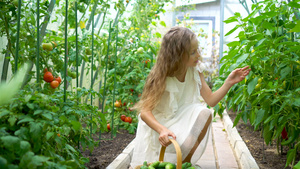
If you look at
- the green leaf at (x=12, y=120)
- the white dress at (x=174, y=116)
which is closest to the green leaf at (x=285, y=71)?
the white dress at (x=174, y=116)

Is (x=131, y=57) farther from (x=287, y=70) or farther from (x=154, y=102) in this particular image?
(x=287, y=70)

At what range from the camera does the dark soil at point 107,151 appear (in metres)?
2.12

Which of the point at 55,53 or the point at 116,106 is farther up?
the point at 55,53

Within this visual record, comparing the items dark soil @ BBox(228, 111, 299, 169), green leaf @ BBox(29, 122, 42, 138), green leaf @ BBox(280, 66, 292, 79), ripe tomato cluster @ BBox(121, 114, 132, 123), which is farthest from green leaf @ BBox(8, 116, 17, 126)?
ripe tomato cluster @ BBox(121, 114, 132, 123)

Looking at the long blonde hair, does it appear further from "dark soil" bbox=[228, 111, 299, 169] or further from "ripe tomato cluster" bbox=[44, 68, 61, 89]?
"dark soil" bbox=[228, 111, 299, 169]

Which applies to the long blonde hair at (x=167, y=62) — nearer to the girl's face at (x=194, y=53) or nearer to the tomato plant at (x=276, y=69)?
the girl's face at (x=194, y=53)

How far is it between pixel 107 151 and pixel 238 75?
115 cm

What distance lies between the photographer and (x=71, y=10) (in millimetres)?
2357

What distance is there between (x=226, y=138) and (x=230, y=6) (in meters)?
4.39

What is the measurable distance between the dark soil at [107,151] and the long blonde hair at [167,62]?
439 millimetres

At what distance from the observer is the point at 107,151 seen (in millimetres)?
2486

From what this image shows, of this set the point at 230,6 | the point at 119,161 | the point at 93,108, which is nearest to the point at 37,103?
the point at 93,108

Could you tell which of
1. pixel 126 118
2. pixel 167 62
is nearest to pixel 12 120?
pixel 167 62

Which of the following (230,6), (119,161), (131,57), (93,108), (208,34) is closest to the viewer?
(93,108)
